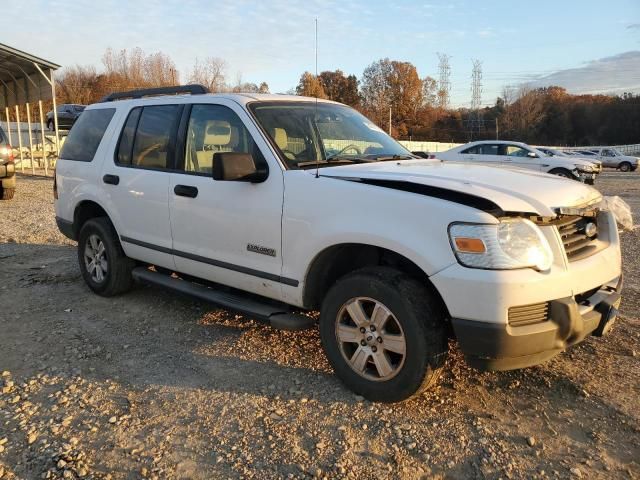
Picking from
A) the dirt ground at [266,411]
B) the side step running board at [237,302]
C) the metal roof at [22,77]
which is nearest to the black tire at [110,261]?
the side step running board at [237,302]

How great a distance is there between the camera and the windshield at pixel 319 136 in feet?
12.9

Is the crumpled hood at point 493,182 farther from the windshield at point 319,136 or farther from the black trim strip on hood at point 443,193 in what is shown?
the windshield at point 319,136

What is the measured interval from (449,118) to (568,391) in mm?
95835

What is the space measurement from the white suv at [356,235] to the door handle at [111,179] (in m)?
0.02

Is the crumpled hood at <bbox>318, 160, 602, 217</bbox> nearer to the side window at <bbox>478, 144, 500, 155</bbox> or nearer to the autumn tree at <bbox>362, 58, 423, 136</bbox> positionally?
the side window at <bbox>478, 144, 500, 155</bbox>

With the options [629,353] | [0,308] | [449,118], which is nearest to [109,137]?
[0,308]

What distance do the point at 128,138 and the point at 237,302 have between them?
6.93ft

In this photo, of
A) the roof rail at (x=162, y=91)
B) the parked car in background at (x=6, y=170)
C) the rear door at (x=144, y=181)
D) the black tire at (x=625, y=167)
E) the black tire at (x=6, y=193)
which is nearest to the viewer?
the rear door at (x=144, y=181)

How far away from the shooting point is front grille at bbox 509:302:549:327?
2846 mm

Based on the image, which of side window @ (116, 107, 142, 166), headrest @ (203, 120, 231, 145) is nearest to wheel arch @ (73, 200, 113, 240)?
side window @ (116, 107, 142, 166)

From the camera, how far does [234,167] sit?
11.7ft

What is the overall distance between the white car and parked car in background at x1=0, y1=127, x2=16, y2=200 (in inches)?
524

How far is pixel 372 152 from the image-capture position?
4.31 meters

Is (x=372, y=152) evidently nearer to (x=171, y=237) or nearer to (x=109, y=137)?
(x=171, y=237)
